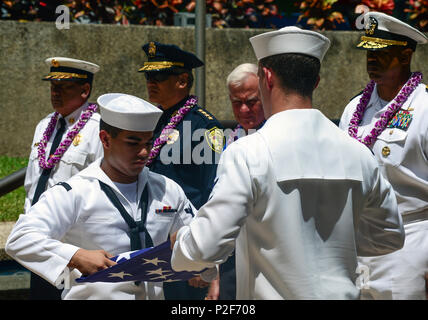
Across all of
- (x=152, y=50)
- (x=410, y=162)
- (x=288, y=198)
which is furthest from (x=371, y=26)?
(x=288, y=198)

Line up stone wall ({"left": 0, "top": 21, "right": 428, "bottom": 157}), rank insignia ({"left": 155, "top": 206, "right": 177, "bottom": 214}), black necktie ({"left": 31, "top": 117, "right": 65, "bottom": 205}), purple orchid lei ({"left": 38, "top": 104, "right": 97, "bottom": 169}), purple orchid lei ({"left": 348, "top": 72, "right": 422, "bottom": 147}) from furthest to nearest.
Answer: stone wall ({"left": 0, "top": 21, "right": 428, "bottom": 157}) → purple orchid lei ({"left": 38, "top": 104, "right": 97, "bottom": 169}) → black necktie ({"left": 31, "top": 117, "right": 65, "bottom": 205}) → purple orchid lei ({"left": 348, "top": 72, "right": 422, "bottom": 147}) → rank insignia ({"left": 155, "top": 206, "right": 177, "bottom": 214})

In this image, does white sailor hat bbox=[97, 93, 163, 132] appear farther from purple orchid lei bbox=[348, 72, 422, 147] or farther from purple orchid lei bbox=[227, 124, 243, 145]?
purple orchid lei bbox=[227, 124, 243, 145]

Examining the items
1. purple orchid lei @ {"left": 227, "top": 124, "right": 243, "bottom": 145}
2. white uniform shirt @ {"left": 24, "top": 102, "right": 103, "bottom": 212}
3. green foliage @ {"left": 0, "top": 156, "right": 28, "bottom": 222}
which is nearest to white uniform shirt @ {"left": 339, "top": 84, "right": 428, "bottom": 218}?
purple orchid lei @ {"left": 227, "top": 124, "right": 243, "bottom": 145}

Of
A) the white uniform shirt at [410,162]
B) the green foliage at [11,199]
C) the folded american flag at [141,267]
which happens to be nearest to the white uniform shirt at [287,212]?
the folded american flag at [141,267]

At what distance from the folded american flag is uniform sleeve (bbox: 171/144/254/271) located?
48 centimetres

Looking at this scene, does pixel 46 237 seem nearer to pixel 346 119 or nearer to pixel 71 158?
pixel 71 158

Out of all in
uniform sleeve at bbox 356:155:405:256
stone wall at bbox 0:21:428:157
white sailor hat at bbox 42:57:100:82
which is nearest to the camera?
uniform sleeve at bbox 356:155:405:256

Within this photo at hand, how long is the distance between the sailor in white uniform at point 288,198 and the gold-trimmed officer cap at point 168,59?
7.96 feet

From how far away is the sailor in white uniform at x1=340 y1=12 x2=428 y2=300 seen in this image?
420 cm

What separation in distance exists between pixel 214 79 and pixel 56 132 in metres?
3.45

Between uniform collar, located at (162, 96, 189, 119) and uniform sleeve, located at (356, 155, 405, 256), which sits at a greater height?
uniform collar, located at (162, 96, 189, 119)

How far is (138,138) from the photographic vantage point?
360 centimetres

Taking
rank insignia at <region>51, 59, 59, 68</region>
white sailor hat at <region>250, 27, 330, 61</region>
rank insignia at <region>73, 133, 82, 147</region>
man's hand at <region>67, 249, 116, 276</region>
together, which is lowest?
man's hand at <region>67, 249, 116, 276</region>

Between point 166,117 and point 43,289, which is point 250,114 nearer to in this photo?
point 166,117
